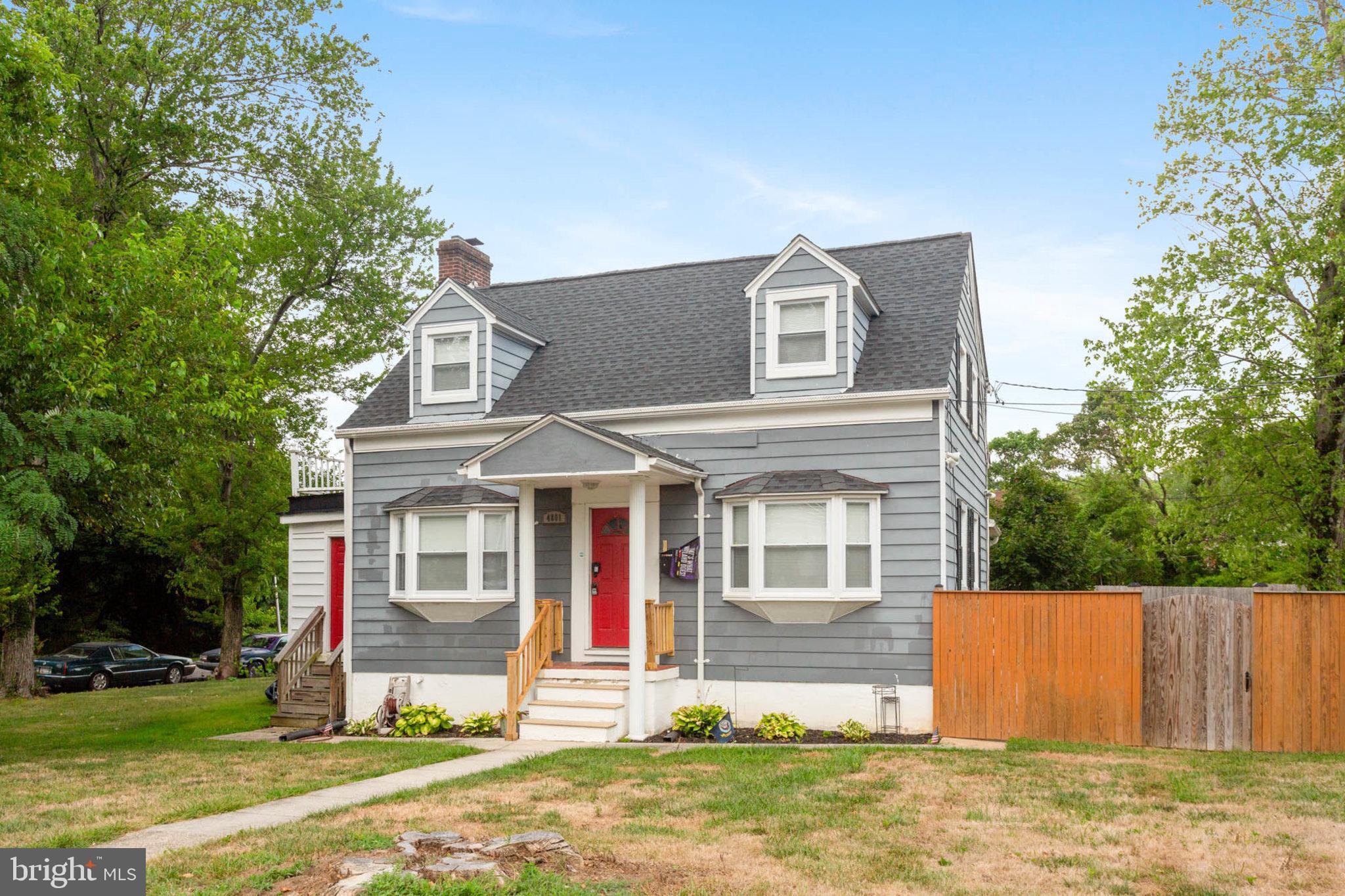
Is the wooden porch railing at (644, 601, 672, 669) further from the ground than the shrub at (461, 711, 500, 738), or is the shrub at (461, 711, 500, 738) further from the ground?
the wooden porch railing at (644, 601, 672, 669)

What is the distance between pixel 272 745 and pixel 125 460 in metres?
4.00

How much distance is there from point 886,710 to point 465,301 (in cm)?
829

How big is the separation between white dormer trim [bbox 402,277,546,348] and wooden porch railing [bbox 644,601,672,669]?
16.2ft

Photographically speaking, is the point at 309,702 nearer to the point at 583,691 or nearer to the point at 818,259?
the point at 583,691

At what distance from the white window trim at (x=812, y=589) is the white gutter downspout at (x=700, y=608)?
36 centimetres

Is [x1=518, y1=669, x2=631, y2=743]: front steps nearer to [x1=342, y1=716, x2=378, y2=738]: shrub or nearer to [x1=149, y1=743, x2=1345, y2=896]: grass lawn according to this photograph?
[x1=149, y1=743, x2=1345, y2=896]: grass lawn

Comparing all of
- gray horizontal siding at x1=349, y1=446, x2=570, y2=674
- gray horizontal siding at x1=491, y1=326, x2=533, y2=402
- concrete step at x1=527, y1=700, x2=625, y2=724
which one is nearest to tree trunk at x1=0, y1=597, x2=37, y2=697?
gray horizontal siding at x1=349, y1=446, x2=570, y2=674

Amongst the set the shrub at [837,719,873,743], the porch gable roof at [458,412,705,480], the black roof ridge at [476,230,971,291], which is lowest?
the shrub at [837,719,873,743]

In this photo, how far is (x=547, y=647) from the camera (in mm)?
13883

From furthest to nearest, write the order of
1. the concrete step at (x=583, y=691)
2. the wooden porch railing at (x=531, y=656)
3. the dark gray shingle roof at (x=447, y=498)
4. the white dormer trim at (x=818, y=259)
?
the dark gray shingle roof at (x=447, y=498) → the white dormer trim at (x=818, y=259) → the wooden porch railing at (x=531, y=656) → the concrete step at (x=583, y=691)

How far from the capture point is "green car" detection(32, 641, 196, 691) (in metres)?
25.0

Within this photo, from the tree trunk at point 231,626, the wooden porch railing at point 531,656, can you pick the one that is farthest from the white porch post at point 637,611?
the tree trunk at point 231,626

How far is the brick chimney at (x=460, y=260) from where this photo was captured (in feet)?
60.5

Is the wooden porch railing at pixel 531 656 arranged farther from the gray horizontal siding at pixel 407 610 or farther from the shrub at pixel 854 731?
the shrub at pixel 854 731
